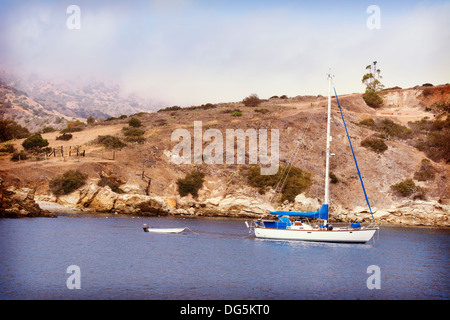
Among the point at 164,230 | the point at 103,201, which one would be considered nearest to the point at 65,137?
the point at 103,201

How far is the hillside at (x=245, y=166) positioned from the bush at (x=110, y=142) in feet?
3.85

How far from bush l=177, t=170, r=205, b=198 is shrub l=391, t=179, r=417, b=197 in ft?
95.7

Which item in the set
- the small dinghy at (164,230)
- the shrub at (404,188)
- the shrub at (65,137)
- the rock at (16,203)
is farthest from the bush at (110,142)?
the shrub at (404,188)

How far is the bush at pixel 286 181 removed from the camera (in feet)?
220

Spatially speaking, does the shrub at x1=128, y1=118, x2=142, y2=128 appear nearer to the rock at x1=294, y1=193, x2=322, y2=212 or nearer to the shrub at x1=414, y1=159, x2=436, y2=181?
the rock at x1=294, y1=193, x2=322, y2=212

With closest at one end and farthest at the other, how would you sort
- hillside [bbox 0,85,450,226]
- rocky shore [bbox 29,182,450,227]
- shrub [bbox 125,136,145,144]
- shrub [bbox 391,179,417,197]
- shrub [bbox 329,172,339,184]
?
rocky shore [bbox 29,182,450,227] < hillside [bbox 0,85,450,226] < shrub [bbox 391,179,417,197] < shrub [bbox 329,172,339,184] < shrub [bbox 125,136,145,144]

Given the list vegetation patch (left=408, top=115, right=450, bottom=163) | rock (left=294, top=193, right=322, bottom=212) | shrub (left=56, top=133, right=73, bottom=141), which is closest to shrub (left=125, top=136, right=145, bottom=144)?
shrub (left=56, top=133, right=73, bottom=141)

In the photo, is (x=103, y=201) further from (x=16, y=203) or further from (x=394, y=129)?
(x=394, y=129)

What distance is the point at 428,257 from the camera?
123 feet

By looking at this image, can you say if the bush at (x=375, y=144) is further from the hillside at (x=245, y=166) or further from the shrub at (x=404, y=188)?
the shrub at (x=404, y=188)

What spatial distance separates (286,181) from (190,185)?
13.9m

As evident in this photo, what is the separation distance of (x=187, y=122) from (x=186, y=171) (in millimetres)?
26266

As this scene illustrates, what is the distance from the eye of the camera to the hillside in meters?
64.9
